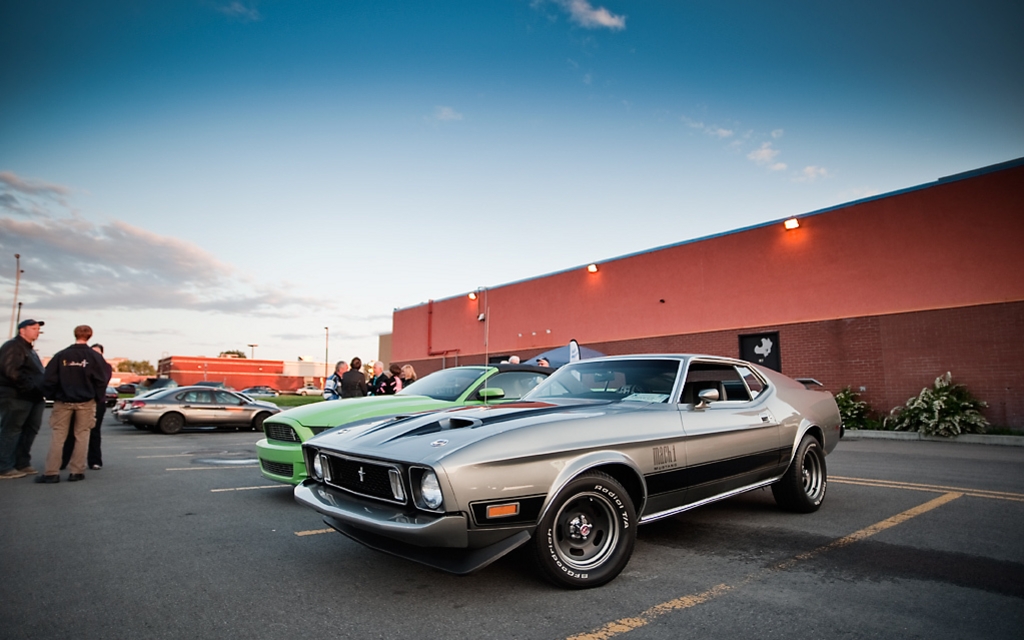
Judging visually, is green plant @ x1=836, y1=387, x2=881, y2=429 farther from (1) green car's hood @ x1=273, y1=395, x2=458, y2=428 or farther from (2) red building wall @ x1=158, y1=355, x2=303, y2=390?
(2) red building wall @ x1=158, y1=355, x2=303, y2=390

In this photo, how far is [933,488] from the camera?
6168mm

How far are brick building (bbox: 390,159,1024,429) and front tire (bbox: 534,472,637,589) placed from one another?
13812 mm

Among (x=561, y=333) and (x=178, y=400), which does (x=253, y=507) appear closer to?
(x=178, y=400)

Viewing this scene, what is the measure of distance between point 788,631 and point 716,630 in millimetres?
330

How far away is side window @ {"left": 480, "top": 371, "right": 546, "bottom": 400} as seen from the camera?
268 inches

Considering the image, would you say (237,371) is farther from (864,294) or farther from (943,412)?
(943,412)

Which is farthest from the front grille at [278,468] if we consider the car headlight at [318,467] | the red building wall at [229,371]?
the red building wall at [229,371]

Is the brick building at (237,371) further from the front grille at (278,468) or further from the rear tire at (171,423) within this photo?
the front grille at (278,468)

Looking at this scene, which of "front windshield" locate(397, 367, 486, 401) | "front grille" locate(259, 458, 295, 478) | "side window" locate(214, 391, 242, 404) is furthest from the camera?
"side window" locate(214, 391, 242, 404)

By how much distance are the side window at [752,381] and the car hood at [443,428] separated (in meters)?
1.49

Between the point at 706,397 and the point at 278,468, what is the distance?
4.12m

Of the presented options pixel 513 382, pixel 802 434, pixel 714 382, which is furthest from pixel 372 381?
pixel 802 434

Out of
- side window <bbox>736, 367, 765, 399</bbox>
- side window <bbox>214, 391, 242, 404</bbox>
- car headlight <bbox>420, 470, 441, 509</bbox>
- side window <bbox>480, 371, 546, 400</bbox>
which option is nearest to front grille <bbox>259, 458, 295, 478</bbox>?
side window <bbox>480, 371, 546, 400</bbox>

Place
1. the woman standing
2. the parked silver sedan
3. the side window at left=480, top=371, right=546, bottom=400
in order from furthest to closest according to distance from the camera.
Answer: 1. the parked silver sedan
2. the woman standing
3. the side window at left=480, top=371, right=546, bottom=400
